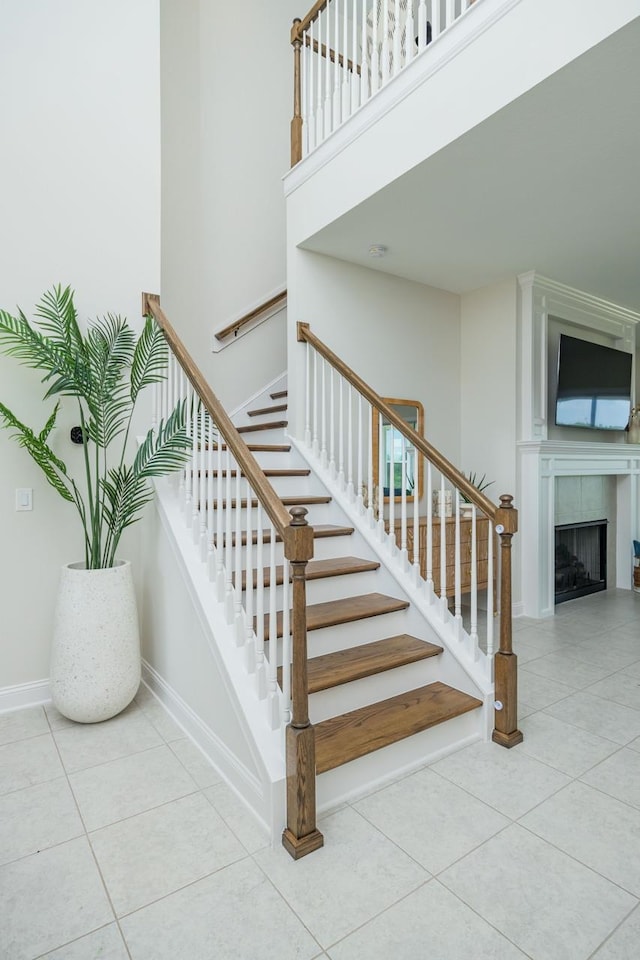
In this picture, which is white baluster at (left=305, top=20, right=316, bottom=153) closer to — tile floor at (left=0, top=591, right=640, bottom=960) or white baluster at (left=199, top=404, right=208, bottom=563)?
white baluster at (left=199, top=404, right=208, bottom=563)

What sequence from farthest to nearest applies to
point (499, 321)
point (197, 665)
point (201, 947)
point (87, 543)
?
point (499, 321), point (87, 543), point (197, 665), point (201, 947)

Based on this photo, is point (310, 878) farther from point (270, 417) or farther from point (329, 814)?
point (270, 417)

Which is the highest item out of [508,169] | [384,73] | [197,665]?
[384,73]

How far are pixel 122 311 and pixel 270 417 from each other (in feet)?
6.14

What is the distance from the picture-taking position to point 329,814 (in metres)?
1.94

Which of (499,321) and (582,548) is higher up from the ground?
(499,321)

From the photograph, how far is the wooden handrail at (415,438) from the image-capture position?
2.49 meters

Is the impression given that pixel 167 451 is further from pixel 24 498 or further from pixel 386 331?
pixel 386 331

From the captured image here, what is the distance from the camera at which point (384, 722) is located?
226cm

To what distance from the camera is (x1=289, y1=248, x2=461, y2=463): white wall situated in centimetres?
401

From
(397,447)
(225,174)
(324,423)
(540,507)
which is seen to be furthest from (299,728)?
(225,174)

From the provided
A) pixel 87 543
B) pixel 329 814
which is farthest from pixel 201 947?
pixel 87 543

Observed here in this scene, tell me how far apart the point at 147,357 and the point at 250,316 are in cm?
223

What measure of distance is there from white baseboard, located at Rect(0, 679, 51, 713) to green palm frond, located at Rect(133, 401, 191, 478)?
131cm
